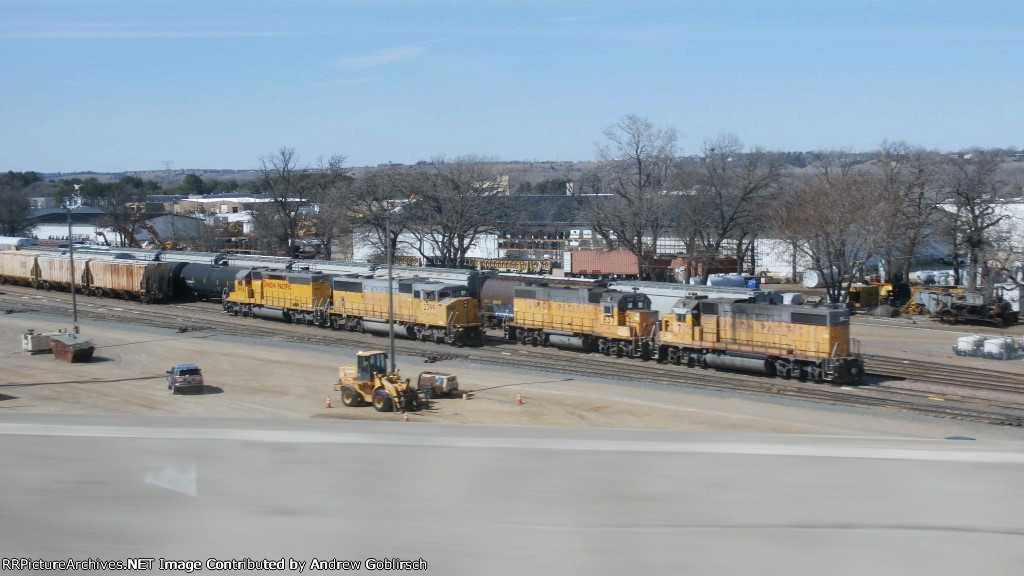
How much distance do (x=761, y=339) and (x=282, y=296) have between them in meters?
24.7

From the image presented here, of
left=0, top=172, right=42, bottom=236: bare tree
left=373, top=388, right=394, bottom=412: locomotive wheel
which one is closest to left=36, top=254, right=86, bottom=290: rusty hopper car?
left=373, top=388, right=394, bottom=412: locomotive wheel

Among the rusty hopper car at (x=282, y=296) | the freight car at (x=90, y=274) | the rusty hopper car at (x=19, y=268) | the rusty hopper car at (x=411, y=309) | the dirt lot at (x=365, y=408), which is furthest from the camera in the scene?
the rusty hopper car at (x=19, y=268)

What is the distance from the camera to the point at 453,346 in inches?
1431

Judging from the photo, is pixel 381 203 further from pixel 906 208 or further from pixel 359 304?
pixel 906 208

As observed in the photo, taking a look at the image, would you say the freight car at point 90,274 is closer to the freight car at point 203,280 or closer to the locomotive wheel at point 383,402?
the freight car at point 203,280

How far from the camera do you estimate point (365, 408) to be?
25.3 meters

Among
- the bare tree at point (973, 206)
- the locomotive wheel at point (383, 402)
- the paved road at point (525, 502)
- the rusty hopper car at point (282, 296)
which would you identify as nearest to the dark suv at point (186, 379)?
the locomotive wheel at point (383, 402)

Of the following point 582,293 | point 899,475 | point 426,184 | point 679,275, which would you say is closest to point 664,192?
point 679,275

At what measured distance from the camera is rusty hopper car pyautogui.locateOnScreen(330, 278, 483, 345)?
36156 millimetres

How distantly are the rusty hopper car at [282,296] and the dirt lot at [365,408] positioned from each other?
5040 millimetres

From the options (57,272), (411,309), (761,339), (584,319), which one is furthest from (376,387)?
(57,272)

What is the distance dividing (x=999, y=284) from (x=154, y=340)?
144 feet

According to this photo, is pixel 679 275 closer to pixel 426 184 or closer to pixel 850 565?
pixel 426 184

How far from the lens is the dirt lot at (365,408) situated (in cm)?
2297
